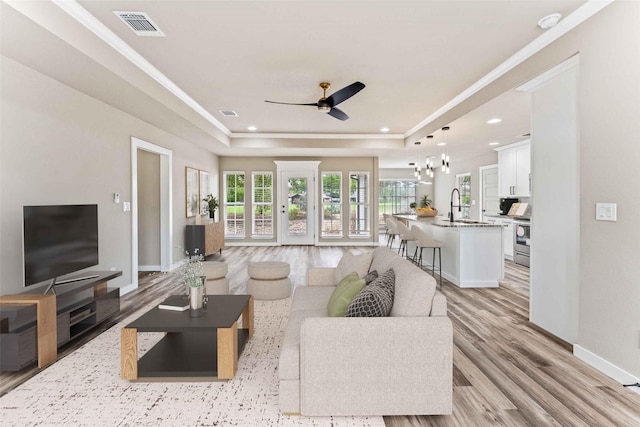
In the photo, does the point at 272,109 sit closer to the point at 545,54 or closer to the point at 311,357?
the point at 545,54

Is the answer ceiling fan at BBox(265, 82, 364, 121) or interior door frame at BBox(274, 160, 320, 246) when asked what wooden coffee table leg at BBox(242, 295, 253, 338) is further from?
interior door frame at BBox(274, 160, 320, 246)

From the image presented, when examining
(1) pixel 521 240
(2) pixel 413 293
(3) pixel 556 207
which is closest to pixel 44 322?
(2) pixel 413 293

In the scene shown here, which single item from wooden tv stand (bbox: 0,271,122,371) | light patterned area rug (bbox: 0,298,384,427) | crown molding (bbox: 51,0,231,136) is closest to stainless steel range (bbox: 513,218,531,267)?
light patterned area rug (bbox: 0,298,384,427)

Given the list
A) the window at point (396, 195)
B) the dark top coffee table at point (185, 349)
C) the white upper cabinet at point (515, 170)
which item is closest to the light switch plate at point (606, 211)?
the dark top coffee table at point (185, 349)

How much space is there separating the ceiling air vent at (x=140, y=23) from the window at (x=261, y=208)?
629 centimetres

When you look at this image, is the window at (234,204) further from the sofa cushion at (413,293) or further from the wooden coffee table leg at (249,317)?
the sofa cushion at (413,293)

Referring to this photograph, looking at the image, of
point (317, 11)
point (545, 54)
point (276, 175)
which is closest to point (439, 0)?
point (317, 11)

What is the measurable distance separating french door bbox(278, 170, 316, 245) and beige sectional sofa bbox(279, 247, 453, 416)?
7308mm

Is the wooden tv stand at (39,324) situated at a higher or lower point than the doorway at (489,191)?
lower

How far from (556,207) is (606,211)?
72 cm

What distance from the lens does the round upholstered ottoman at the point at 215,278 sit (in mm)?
4148


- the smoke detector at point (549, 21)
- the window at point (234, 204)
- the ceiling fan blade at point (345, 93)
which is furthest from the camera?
the window at point (234, 204)

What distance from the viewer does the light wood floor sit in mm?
1963

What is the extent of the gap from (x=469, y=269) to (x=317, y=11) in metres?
3.98
